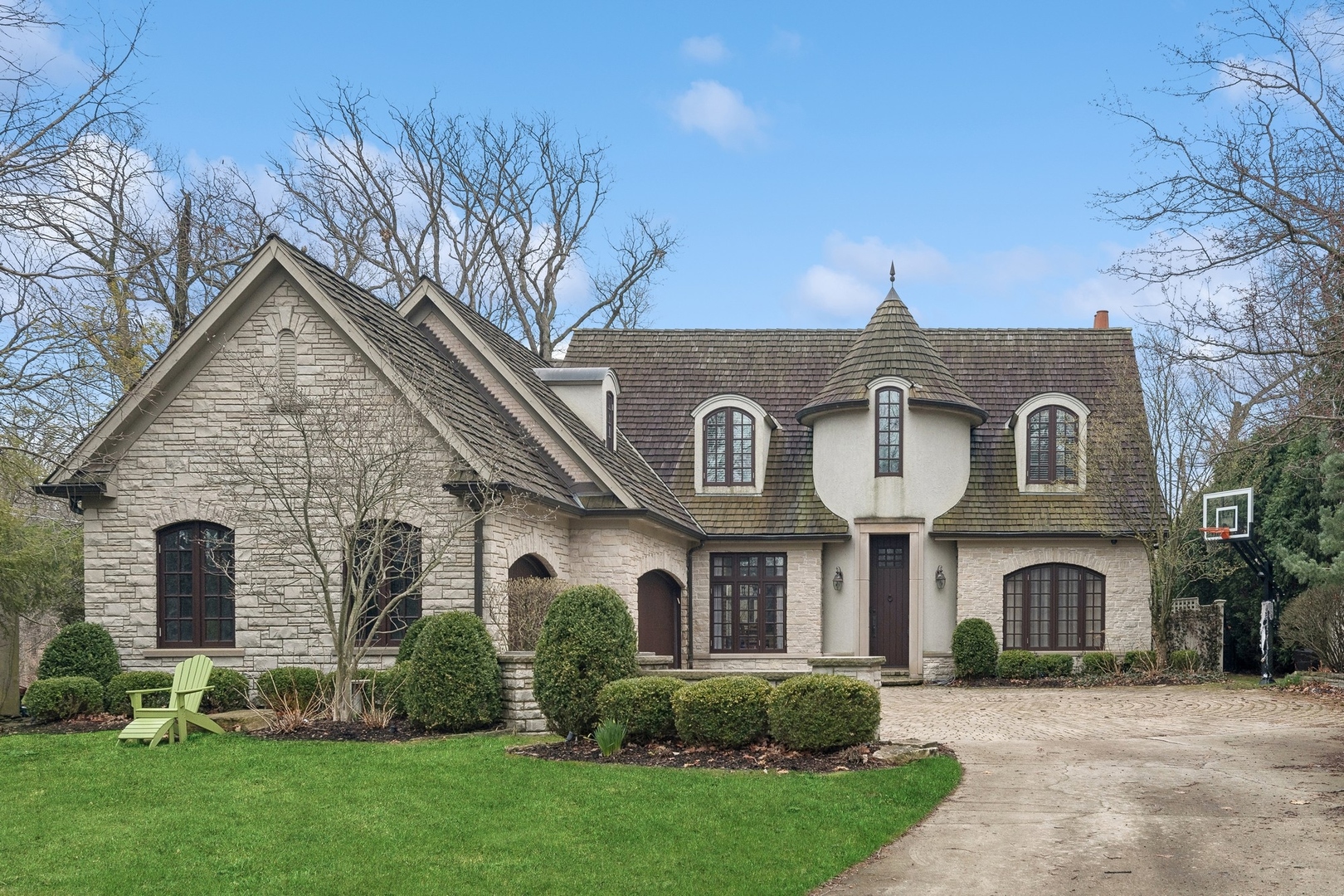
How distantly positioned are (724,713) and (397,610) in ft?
18.9

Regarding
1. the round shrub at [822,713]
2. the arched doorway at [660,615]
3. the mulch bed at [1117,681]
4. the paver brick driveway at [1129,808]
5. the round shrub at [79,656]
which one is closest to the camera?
the paver brick driveway at [1129,808]

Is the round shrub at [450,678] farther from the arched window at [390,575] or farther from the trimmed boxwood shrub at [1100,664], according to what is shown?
the trimmed boxwood shrub at [1100,664]

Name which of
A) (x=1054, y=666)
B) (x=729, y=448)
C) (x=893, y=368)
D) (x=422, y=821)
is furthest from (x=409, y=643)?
(x=1054, y=666)

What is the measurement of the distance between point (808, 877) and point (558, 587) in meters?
9.23

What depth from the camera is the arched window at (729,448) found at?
80.0ft

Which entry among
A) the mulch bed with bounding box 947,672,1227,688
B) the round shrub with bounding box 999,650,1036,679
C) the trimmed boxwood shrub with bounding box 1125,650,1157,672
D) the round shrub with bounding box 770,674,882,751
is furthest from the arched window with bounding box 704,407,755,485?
the round shrub with bounding box 770,674,882,751

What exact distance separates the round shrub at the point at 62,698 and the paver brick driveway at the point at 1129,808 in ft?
32.9

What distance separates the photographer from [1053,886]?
23.8 ft

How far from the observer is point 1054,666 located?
22062mm

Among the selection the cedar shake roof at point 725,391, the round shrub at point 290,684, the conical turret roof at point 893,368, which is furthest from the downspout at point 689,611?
the round shrub at point 290,684

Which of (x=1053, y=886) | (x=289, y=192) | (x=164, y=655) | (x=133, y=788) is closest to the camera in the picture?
(x=1053, y=886)

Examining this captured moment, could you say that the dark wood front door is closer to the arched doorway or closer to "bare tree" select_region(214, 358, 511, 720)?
the arched doorway

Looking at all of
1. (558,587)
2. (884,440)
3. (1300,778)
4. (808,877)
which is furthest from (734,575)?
(808,877)

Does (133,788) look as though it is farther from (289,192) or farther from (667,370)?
(289,192)
